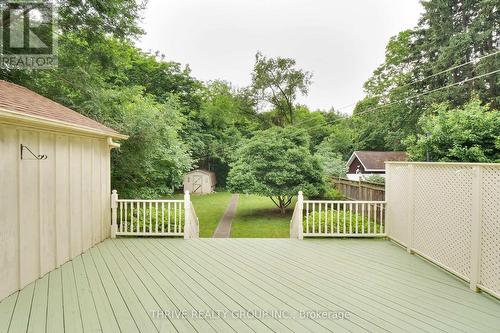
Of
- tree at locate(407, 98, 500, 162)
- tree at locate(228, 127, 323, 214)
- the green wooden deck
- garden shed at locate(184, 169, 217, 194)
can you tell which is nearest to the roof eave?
the green wooden deck

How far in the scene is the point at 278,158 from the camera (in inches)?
475

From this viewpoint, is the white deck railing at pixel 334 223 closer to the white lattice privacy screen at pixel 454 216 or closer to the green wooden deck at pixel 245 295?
the white lattice privacy screen at pixel 454 216

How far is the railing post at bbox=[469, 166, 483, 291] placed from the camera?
3691 mm

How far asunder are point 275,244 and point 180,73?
20.0m

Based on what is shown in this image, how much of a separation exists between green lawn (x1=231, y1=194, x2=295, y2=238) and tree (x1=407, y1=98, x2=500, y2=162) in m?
5.17

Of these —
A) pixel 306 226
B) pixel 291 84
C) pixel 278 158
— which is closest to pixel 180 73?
pixel 291 84

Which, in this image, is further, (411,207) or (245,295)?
(411,207)

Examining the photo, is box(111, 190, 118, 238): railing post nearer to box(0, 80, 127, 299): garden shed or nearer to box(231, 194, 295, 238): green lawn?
box(0, 80, 127, 299): garden shed

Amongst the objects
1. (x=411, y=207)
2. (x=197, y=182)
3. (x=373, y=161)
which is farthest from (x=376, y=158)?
(x=411, y=207)

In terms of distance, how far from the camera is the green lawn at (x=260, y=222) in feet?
34.0

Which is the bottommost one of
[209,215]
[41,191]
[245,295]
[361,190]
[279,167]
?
[209,215]

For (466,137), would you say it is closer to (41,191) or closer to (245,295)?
(245,295)

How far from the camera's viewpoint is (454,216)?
4.21 metres

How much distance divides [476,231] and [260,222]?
9.00m
